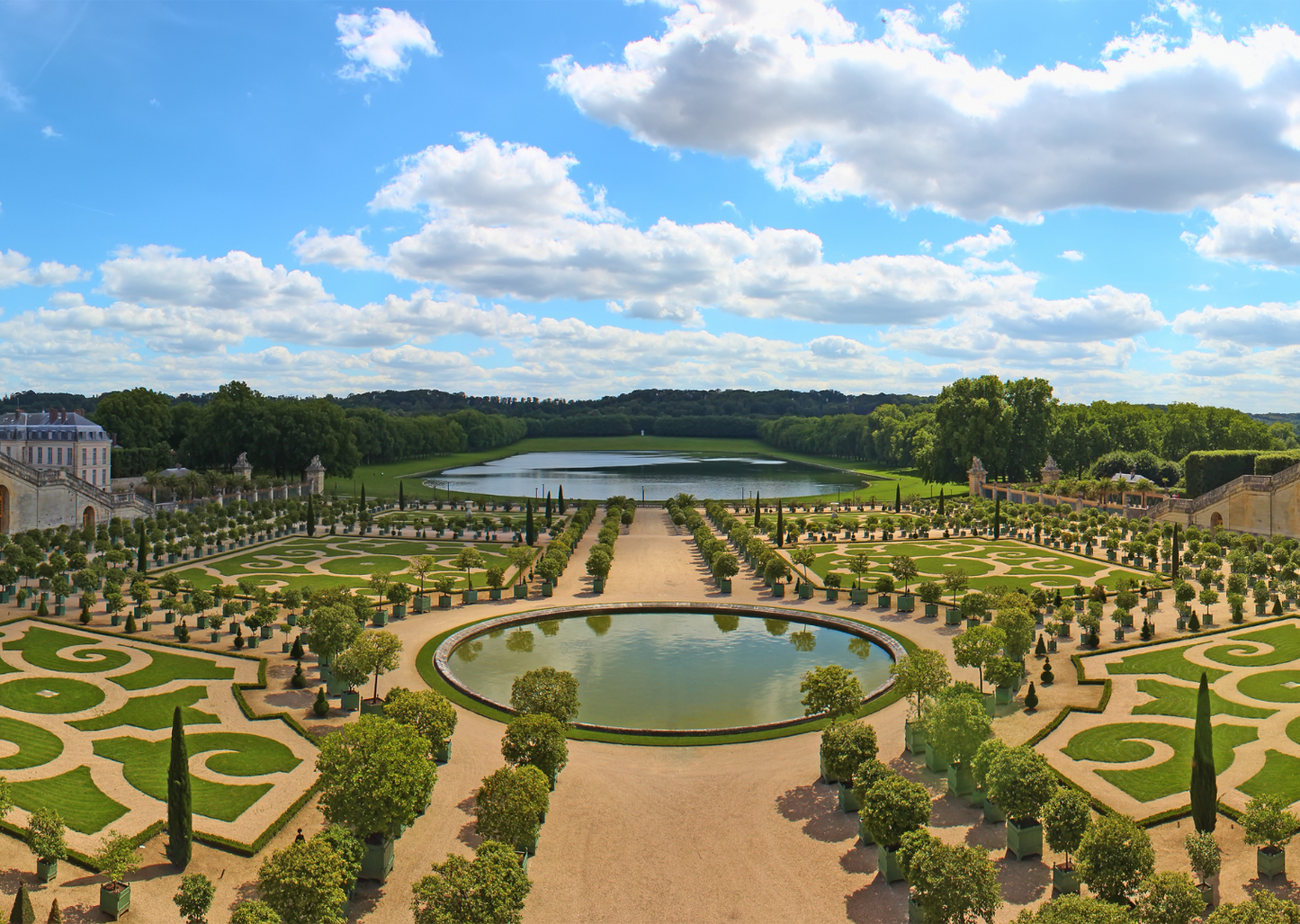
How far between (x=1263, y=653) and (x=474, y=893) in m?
30.7

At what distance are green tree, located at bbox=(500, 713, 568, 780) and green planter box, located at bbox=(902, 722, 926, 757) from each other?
9.34 m

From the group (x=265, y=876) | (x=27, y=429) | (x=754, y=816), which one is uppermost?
(x=27, y=429)

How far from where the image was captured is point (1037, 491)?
86.3m

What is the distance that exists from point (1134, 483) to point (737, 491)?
4554 centimetres

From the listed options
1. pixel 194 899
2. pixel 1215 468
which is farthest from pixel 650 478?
pixel 194 899

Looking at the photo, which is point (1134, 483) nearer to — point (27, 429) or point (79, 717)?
point (79, 717)

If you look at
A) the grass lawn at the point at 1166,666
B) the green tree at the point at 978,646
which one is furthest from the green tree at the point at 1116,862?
the grass lawn at the point at 1166,666

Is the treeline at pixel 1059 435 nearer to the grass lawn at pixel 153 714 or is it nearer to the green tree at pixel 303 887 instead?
the grass lawn at pixel 153 714

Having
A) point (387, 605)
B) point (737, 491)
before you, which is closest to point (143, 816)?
point (387, 605)

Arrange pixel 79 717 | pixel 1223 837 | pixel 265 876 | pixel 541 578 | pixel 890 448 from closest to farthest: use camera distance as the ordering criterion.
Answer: pixel 265 876, pixel 1223 837, pixel 79 717, pixel 541 578, pixel 890 448

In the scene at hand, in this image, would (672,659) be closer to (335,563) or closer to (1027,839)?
(1027,839)

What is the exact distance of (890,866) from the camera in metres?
16.8

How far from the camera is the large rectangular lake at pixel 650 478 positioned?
107875mm

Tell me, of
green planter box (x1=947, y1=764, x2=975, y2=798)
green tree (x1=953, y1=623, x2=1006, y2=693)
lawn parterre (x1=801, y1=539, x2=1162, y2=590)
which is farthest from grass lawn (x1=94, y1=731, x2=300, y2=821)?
lawn parterre (x1=801, y1=539, x2=1162, y2=590)
